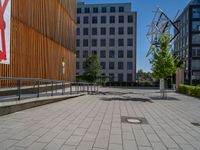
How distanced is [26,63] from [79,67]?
172 ft

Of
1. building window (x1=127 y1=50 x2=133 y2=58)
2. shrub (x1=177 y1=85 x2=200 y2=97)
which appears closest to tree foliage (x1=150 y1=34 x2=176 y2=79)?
shrub (x1=177 y1=85 x2=200 y2=97)

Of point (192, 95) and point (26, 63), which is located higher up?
point (26, 63)

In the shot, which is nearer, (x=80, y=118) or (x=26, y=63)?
(x=80, y=118)

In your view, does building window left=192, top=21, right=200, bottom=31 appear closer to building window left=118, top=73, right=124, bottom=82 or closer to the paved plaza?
building window left=118, top=73, right=124, bottom=82

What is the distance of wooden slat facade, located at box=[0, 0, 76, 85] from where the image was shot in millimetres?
13031

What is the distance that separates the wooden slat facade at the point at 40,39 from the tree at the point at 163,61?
8831mm

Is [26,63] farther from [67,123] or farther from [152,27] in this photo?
[152,27]

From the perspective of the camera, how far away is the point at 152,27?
129 feet

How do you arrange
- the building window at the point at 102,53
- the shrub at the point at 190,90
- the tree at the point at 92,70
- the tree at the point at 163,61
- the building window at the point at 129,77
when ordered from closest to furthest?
the tree at the point at 163,61
the shrub at the point at 190,90
the tree at the point at 92,70
the building window at the point at 129,77
the building window at the point at 102,53

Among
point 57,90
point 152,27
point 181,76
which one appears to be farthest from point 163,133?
point 152,27

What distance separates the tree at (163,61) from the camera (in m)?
19.1

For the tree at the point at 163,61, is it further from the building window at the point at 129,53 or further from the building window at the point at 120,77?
the building window at the point at 129,53

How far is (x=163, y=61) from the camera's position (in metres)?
19.1

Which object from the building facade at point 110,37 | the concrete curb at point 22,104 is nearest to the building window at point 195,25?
the building facade at point 110,37
